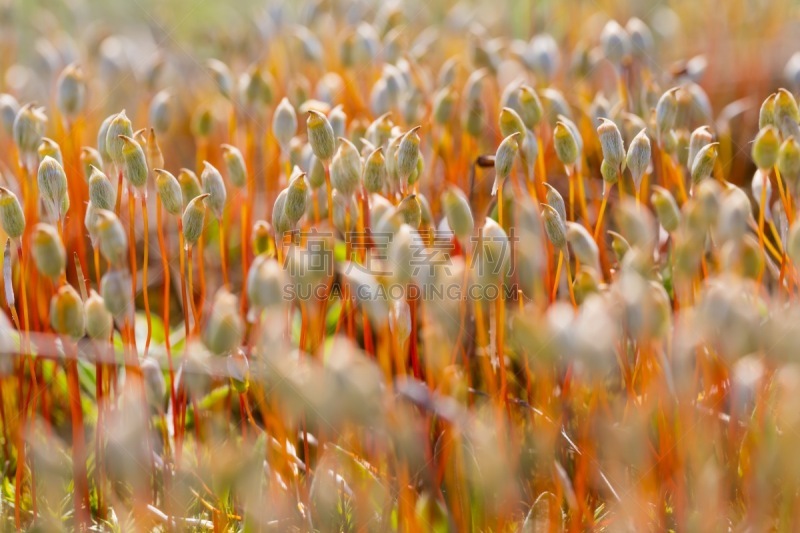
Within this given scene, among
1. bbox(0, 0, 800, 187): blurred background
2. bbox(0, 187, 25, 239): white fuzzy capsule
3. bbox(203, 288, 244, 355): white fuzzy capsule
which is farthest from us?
bbox(0, 0, 800, 187): blurred background

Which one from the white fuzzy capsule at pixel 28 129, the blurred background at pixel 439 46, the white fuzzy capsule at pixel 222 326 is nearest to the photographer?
the white fuzzy capsule at pixel 222 326

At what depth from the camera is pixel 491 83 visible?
108cm

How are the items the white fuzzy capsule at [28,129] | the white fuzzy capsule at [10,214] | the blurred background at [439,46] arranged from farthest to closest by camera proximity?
the blurred background at [439,46] → the white fuzzy capsule at [28,129] → the white fuzzy capsule at [10,214]

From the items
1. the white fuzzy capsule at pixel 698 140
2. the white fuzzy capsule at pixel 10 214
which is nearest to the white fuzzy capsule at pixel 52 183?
the white fuzzy capsule at pixel 10 214

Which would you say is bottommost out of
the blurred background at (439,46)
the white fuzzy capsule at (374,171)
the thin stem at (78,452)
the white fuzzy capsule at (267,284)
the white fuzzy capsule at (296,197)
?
the thin stem at (78,452)

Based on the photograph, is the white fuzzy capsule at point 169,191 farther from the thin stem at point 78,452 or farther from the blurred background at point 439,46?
the blurred background at point 439,46

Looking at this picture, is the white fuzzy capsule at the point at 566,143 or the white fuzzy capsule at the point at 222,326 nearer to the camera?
the white fuzzy capsule at the point at 222,326

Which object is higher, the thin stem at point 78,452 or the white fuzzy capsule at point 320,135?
the white fuzzy capsule at point 320,135

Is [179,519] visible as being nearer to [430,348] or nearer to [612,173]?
[430,348]

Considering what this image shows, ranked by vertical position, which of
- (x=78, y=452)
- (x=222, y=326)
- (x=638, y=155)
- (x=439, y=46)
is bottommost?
(x=78, y=452)

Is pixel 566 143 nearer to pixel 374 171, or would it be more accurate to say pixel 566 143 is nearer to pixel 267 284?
pixel 374 171

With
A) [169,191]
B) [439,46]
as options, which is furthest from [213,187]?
[439,46]

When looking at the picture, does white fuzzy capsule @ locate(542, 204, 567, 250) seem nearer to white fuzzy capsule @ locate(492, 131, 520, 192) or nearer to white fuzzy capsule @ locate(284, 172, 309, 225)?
white fuzzy capsule @ locate(492, 131, 520, 192)

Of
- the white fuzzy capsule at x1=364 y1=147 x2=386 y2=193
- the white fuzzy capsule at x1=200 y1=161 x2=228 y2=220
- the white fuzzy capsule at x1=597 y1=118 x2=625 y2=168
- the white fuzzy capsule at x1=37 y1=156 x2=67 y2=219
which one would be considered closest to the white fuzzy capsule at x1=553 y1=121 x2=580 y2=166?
the white fuzzy capsule at x1=597 y1=118 x2=625 y2=168
